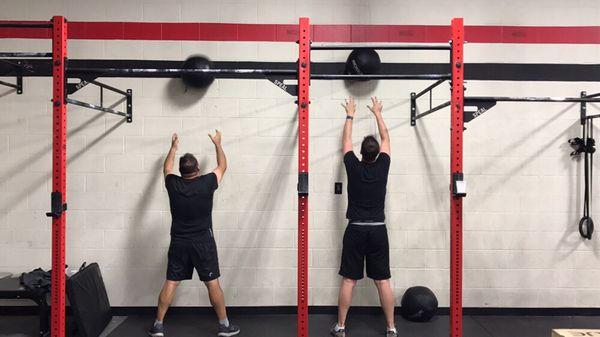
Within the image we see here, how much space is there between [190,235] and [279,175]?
112cm

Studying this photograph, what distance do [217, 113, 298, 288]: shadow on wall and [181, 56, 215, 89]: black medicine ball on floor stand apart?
37.6 inches

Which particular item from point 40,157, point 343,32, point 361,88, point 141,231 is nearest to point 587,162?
point 361,88

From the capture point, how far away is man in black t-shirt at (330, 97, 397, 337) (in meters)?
3.55

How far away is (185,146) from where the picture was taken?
13.8ft

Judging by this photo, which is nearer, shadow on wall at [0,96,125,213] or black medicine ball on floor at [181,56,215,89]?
black medicine ball on floor at [181,56,215,89]

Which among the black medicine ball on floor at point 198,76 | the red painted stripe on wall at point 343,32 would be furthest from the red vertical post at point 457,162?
the black medicine ball on floor at point 198,76

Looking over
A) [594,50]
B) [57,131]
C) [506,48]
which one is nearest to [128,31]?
[57,131]

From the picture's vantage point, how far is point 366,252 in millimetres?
3629

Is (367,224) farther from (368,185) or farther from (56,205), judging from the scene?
(56,205)

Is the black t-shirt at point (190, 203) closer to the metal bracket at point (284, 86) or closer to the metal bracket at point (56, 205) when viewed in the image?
the metal bracket at point (56, 205)

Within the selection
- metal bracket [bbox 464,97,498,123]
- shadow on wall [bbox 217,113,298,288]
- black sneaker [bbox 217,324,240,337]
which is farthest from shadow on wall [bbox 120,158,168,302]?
metal bracket [bbox 464,97,498,123]

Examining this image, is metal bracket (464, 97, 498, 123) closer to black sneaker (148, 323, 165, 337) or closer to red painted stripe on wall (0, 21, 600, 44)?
red painted stripe on wall (0, 21, 600, 44)

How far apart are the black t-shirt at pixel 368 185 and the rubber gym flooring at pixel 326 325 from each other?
3.76 feet

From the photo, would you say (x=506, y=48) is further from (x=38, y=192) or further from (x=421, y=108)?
(x=38, y=192)
